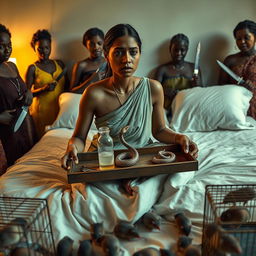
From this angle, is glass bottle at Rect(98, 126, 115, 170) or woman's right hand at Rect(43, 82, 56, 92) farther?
woman's right hand at Rect(43, 82, 56, 92)

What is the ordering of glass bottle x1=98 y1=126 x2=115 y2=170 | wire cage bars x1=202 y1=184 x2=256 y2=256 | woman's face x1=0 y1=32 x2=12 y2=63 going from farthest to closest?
woman's face x1=0 y1=32 x2=12 y2=63 < glass bottle x1=98 y1=126 x2=115 y2=170 < wire cage bars x1=202 y1=184 x2=256 y2=256

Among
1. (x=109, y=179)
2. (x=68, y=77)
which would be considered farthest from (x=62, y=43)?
(x=109, y=179)

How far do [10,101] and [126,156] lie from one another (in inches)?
46.9

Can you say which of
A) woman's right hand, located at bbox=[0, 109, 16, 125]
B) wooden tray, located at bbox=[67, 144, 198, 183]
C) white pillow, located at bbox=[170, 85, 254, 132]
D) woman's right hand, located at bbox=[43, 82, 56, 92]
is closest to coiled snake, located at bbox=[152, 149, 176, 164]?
wooden tray, located at bbox=[67, 144, 198, 183]

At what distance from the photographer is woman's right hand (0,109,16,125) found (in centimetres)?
207

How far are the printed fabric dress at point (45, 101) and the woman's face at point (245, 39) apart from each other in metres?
1.54

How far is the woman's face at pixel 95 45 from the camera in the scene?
8.11ft

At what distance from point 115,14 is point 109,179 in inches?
75.1

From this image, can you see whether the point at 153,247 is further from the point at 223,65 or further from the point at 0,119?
the point at 223,65

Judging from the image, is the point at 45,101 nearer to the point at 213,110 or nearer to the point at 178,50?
the point at 178,50

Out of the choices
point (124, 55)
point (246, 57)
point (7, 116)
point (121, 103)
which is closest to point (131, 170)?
point (121, 103)

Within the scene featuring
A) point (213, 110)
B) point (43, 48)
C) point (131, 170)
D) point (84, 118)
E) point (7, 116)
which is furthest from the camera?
point (43, 48)

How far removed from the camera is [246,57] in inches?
98.0

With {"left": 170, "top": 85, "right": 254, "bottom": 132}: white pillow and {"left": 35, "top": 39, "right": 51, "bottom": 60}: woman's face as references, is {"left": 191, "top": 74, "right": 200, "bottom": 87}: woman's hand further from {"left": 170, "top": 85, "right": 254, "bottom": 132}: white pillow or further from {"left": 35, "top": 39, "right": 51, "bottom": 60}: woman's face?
{"left": 35, "top": 39, "right": 51, "bottom": 60}: woman's face
